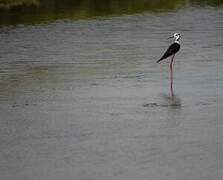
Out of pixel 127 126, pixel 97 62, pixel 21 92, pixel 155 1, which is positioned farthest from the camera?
pixel 155 1

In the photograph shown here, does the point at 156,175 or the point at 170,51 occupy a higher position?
the point at 156,175

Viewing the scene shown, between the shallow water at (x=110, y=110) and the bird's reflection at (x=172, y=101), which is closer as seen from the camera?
the shallow water at (x=110, y=110)

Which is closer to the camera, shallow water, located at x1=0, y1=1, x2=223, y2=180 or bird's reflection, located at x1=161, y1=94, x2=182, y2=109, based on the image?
shallow water, located at x1=0, y1=1, x2=223, y2=180

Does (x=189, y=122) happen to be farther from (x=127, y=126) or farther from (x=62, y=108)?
(x=62, y=108)

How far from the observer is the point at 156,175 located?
680cm

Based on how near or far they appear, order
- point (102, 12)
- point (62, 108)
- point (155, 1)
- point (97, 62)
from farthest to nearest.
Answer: point (155, 1) → point (102, 12) → point (97, 62) → point (62, 108)

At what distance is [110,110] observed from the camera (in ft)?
32.4

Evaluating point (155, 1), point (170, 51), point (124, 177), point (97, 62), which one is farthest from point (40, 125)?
point (155, 1)

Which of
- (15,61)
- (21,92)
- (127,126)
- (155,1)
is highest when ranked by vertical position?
(127,126)

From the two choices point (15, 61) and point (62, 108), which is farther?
point (15, 61)

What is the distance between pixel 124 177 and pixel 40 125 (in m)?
2.57

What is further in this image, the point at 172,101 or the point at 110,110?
the point at 172,101

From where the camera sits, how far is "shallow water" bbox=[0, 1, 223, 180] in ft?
23.7

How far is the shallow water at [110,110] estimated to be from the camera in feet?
23.7
